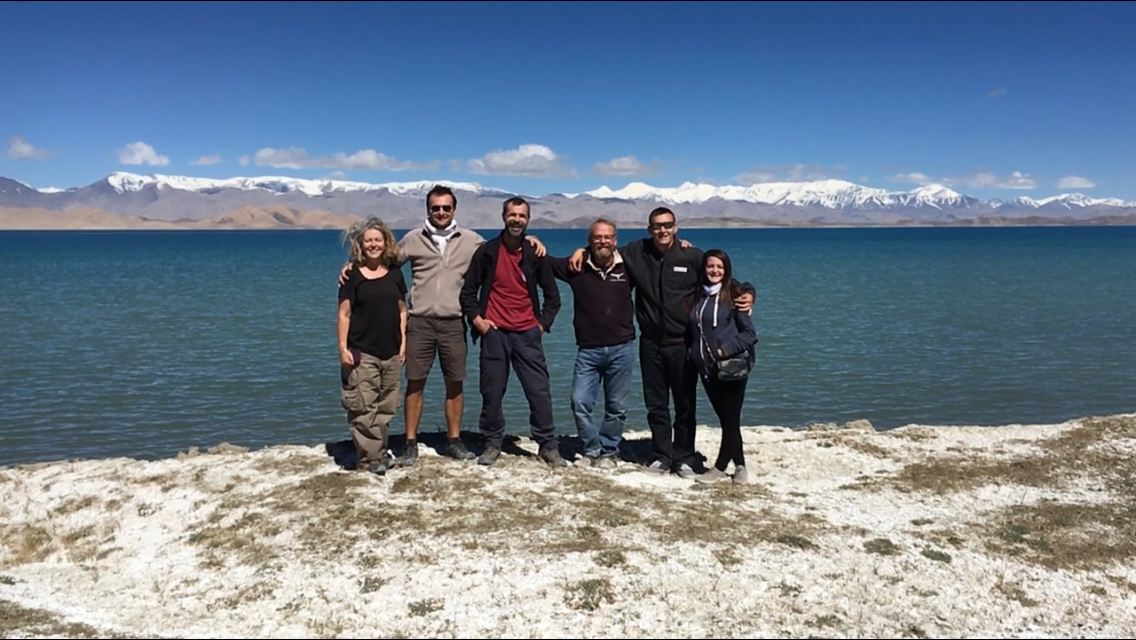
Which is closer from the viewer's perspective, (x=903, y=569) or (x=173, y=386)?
(x=903, y=569)

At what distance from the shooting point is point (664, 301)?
27.4 ft

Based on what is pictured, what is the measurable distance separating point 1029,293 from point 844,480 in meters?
39.3

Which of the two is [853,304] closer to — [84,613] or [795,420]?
[795,420]

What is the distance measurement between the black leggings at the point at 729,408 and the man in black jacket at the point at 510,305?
187 centimetres

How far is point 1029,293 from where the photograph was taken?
138ft

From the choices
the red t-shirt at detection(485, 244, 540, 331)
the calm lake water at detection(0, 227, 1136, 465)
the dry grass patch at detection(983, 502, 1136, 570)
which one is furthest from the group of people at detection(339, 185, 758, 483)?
the calm lake water at detection(0, 227, 1136, 465)

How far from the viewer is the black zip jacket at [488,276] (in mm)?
8391

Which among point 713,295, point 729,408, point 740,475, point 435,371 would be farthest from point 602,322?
point 435,371

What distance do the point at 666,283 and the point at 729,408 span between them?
4.86 feet

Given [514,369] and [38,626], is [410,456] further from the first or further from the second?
[38,626]

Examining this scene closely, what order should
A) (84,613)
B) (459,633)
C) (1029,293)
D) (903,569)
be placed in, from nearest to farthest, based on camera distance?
1. (459,633)
2. (84,613)
3. (903,569)
4. (1029,293)

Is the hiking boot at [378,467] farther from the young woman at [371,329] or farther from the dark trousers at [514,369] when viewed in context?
the dark trousers at [514,369]

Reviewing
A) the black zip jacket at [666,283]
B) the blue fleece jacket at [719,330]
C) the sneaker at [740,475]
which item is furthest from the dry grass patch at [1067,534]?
the black zip jacket at [666,283]

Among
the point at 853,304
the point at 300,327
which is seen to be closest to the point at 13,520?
the point at 300,327
